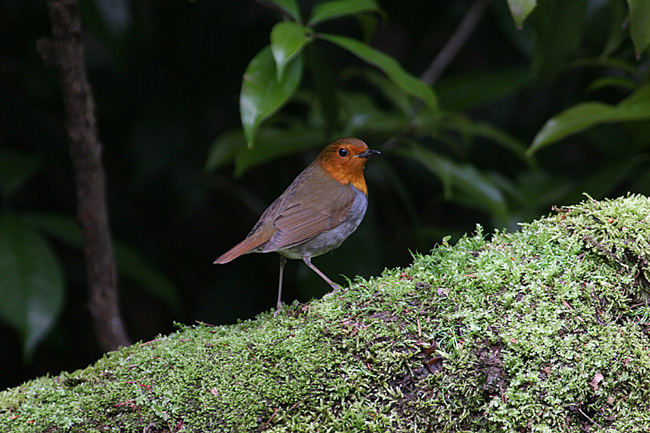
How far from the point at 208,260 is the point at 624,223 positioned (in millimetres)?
4557

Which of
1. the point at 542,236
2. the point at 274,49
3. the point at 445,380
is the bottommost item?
the point at 445,380

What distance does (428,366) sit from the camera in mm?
1688

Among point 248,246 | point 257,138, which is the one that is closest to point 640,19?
point 248,246

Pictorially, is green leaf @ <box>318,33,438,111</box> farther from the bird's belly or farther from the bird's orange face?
the bird's belly

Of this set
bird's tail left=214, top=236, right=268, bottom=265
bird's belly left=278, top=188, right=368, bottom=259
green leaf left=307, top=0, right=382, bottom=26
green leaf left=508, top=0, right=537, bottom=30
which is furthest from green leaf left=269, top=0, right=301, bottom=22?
green leaf left=508, top=0, right=537, bottom=30

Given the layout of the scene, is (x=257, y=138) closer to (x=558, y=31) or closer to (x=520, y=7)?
(x=558, y=31)

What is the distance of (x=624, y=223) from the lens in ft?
6.33

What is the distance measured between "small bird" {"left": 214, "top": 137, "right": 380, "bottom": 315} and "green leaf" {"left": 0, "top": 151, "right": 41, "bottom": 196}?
5.02ft

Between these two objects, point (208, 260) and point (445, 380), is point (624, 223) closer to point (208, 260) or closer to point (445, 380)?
point (445, 380)

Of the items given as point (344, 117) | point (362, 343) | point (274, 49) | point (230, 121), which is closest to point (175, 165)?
point (230, 121)

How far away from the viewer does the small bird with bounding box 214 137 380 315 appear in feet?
9.00

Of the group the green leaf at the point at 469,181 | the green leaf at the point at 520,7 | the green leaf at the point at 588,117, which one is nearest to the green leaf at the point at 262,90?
the green leaf at the point at 520,7

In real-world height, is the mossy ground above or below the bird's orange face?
below

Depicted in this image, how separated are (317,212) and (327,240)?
14 cm
